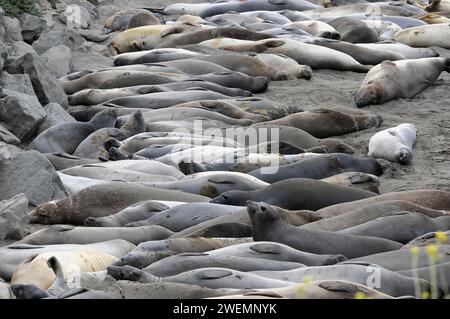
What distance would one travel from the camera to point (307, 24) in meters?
13.6

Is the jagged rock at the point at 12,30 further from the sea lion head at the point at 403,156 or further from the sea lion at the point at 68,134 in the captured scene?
the sea lion head at the point at 403,156

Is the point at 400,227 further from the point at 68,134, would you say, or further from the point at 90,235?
the point at 68,134

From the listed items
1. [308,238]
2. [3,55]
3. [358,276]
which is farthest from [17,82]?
[358,276]

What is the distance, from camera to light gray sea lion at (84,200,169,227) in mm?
6395

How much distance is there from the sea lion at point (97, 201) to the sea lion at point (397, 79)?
360 centimetres

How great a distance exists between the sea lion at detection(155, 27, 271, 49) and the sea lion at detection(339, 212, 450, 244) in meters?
6.67

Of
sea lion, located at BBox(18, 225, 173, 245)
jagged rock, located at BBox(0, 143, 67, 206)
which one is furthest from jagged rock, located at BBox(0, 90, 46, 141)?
sea lion, located at BBox(18, 225, 173, 245)

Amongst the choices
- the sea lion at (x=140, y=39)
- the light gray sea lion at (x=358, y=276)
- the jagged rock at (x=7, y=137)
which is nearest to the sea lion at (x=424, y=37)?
the sea lion at (x=140, y=39)

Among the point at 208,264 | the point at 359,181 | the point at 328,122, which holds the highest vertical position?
the point at 208,264

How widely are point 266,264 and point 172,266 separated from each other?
0.46 meters

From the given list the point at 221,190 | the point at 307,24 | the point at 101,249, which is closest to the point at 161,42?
the point at 307,24

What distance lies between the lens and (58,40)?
11844 millimetres

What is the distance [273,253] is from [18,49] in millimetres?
5577
